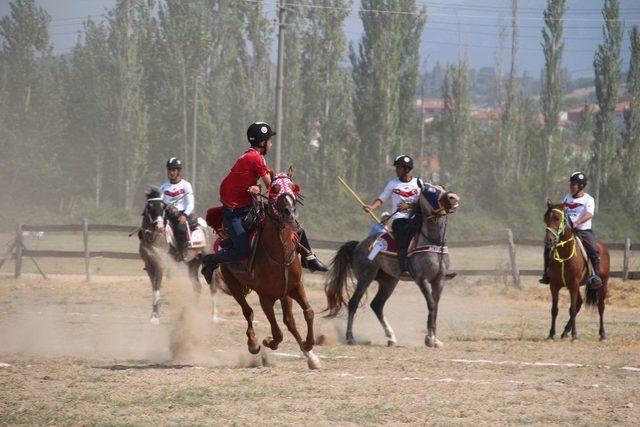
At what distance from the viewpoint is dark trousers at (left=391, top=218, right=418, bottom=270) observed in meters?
15.8

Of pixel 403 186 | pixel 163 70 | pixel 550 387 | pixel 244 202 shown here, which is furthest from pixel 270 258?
pixel 163 70

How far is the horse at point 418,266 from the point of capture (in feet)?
50.5

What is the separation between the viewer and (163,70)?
6938 cm

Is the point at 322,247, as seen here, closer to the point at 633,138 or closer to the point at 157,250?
the point at 157,250

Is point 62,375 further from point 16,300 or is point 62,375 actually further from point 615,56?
point 615,56

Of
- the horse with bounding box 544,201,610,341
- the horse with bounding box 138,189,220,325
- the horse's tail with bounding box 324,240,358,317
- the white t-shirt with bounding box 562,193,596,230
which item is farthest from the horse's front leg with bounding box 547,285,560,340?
the horse with bounding box 138,189,220,325

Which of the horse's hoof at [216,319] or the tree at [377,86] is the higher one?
the tree at [377,86]

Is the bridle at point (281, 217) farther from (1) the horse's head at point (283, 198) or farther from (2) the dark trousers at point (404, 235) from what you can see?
(2) the dark trousers at point (404, 235)

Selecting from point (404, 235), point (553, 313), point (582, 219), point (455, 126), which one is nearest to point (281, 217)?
point (404, 235)

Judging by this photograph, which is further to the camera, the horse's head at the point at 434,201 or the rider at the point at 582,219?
the rider at the point at 582,219

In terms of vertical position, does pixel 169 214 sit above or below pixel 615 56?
below

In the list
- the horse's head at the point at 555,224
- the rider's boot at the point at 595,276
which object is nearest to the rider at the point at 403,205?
the horse's head at the point at 555,224

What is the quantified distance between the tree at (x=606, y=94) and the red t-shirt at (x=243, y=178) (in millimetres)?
54020

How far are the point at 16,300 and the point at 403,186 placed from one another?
10.9 meters
